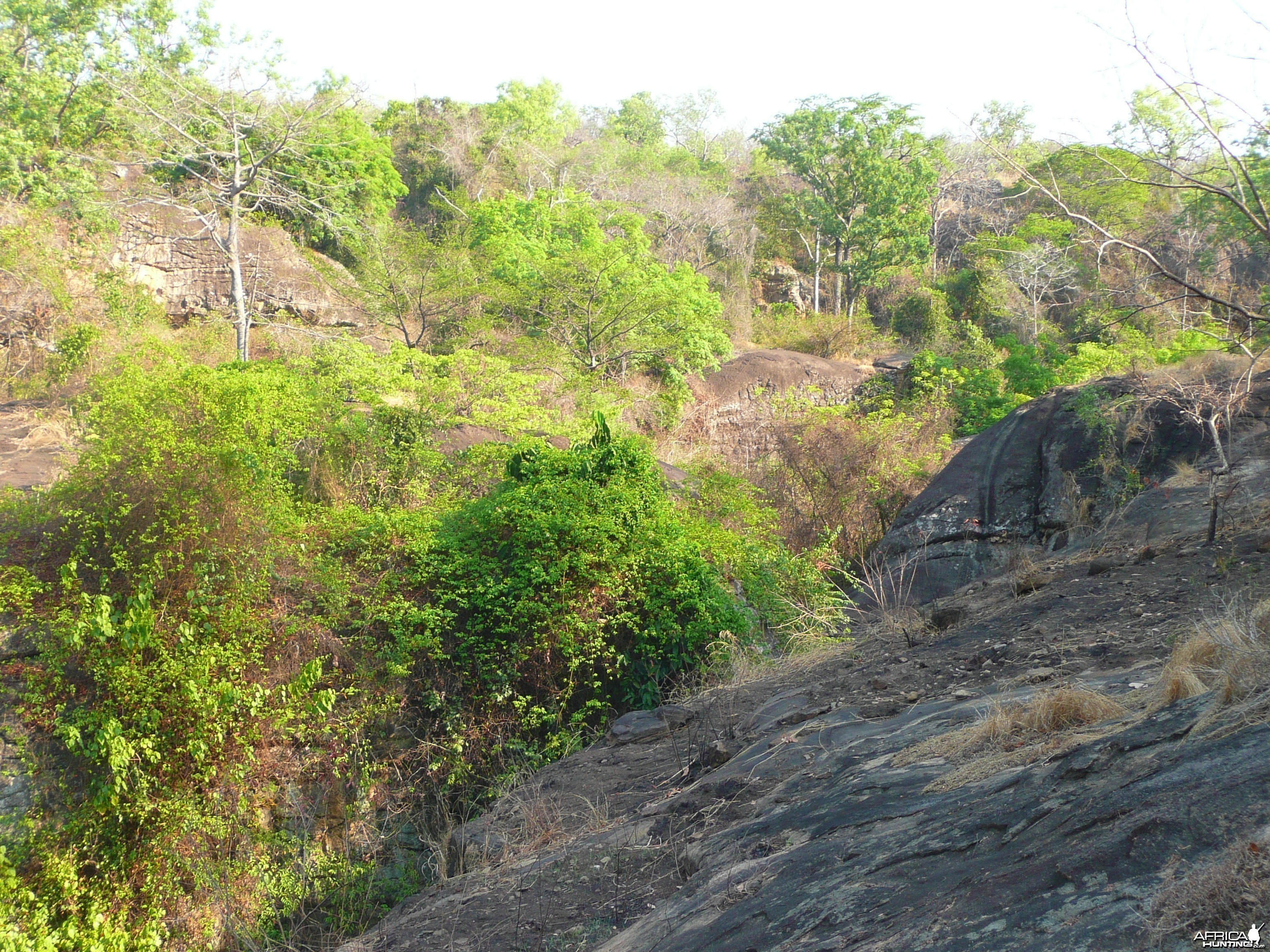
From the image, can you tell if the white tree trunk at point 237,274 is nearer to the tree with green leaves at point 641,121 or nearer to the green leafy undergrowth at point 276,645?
the green leafy undergrowth at point 276,645

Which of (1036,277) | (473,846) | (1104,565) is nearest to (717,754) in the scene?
(473,846)

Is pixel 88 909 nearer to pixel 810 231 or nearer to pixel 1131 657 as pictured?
pixel 1131 657

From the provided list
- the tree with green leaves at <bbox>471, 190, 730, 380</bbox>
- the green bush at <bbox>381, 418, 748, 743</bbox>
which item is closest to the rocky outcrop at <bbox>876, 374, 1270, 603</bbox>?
the green bush at <bbox>381, 418, 748, 743</bbox>

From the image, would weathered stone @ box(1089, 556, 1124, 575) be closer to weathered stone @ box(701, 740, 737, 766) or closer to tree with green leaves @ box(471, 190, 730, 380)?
weathered stone @ box(701, 740, 737, 766)

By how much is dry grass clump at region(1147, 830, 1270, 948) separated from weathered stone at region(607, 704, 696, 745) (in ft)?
18.8

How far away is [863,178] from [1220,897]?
36.7 m

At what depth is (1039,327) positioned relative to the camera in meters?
31.7

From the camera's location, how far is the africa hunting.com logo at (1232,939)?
6.67ft

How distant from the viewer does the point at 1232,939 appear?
2.09 meters

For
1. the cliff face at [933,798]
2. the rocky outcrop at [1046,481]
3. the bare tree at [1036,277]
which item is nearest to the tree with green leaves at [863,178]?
the bare tree at [1036,277]

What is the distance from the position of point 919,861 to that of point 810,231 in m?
39.2

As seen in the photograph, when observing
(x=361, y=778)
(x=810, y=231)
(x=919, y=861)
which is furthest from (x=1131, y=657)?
(x=810, y=231)

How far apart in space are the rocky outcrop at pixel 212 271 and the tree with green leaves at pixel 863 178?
807 inches

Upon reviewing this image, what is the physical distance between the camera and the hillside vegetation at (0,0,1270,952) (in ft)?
24.4
